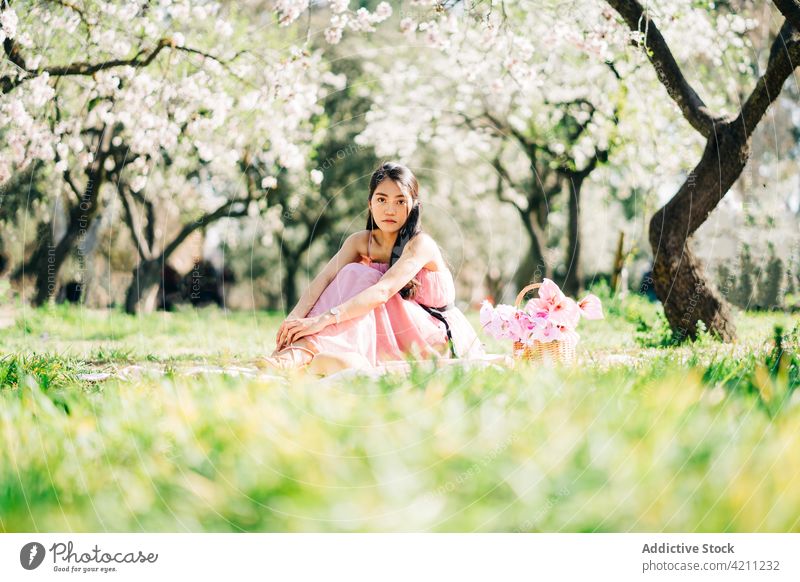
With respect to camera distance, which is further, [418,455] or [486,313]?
[486,313]

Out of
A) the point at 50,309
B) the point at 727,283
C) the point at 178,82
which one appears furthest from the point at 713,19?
the point at 50,309

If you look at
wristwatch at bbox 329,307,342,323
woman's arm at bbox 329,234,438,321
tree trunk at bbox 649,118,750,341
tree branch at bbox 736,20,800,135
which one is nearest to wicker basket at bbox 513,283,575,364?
woman's arm at bbox 329,234,438,321

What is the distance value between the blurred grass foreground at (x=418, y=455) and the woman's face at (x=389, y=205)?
180cm

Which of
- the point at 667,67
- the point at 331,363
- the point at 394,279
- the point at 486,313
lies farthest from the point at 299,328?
the point at 667,67

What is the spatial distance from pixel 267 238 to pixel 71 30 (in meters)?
16.6

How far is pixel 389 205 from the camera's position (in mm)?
5031

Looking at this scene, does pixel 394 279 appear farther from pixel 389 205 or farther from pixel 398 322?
pixel 389 205

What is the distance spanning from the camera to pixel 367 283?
4.89 m

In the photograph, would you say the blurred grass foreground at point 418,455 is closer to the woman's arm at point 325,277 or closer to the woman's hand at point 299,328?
the woman's hand at point 299,328

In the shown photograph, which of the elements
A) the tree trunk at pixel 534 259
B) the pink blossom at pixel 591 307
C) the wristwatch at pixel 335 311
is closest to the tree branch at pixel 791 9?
the pink blossom at pixel 591 307

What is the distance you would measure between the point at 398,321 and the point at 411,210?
73 cm

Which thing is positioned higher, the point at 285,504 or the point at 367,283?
the point at 367,283

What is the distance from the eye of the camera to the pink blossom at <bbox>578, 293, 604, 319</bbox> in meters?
4.64
